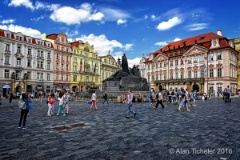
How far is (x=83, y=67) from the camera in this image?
66375 millimetres

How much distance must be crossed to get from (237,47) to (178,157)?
6377 centimetres

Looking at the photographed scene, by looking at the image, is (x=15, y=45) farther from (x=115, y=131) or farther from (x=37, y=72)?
(x=115, y=131)

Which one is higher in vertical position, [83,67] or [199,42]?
[199,42]

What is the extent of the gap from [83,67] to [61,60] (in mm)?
9213

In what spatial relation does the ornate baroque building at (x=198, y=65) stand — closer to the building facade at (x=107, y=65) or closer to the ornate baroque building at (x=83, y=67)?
the building facade at (x=107, y=65)

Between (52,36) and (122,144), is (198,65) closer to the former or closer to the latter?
(52,36)

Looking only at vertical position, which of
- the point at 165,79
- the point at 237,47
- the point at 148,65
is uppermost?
the point at 237,47

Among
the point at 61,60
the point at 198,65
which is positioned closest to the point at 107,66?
the point at 61,60

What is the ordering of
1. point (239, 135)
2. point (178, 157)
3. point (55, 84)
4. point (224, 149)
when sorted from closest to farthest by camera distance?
1. point (178, 157)
2. point (224, 149)
3. point (239, 135)
4. point (55, 84)

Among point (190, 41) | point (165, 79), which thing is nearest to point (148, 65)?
point (165, 79)

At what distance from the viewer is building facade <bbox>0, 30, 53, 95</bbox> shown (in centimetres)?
4481

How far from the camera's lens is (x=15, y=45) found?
4697cm

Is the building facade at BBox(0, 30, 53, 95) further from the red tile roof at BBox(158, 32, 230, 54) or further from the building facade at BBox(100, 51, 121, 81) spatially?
the red tile roof at BBox(158, 32, 230, 54)

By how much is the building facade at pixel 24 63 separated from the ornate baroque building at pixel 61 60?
5.41 ft
